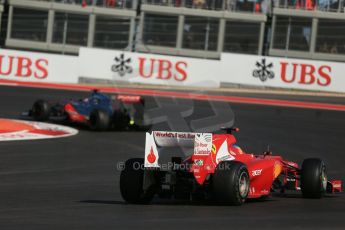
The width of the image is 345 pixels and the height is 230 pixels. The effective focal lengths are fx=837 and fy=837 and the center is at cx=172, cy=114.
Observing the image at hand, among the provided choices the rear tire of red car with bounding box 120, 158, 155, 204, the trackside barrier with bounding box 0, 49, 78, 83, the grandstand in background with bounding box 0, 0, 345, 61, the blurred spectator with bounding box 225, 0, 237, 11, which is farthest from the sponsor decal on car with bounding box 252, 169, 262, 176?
the blurred spectator with bounding box 225, 0, 237, 11

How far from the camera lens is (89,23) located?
136 feet

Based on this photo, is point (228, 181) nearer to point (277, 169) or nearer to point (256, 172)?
point (256, 172)

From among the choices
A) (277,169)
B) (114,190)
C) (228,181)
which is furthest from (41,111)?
(228,181)

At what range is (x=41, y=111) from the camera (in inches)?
821

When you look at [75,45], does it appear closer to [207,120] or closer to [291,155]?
[207,120]

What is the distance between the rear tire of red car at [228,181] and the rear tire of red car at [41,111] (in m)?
12.4

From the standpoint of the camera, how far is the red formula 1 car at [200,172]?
8867 millimetres

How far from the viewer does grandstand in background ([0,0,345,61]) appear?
40000 millimetres

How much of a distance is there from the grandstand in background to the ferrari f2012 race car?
65.0 ft

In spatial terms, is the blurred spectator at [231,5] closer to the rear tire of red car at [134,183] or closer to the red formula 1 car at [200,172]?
the red formula 1 car at [200,172]

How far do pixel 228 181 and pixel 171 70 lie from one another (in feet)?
86.8

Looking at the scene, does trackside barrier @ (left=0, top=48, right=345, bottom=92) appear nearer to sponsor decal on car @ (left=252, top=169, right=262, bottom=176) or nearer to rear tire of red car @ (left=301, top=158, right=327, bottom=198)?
rear tire of red car @ (left=301, top=158, right=327, bottom=198)

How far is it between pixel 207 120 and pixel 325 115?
15.4 ft

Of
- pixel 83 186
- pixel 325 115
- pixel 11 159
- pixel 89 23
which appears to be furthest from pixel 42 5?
pixel 83 186
